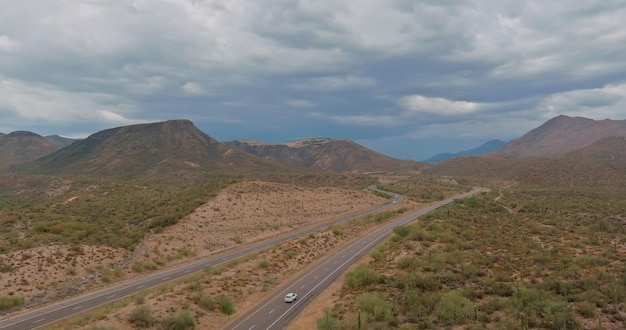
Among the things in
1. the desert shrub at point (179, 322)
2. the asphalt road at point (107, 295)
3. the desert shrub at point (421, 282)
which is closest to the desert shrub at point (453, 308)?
the desert shrub at point (421, 282)

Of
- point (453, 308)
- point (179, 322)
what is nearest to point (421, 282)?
point (453, 308)

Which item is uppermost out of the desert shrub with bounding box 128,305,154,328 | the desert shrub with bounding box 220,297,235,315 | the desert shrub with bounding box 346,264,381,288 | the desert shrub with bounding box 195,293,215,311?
the desert shrub with bounding box 346,264,381,288

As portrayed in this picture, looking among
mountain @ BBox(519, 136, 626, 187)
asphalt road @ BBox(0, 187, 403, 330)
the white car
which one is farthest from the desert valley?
mountain @ BBox(519, 136, 626, 187)

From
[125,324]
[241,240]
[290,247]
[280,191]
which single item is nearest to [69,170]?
[280,191]

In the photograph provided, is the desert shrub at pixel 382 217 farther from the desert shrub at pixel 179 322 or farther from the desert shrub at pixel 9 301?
the desert shrub at pixel 9 301

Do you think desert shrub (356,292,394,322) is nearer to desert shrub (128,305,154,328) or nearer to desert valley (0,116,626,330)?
desert valley (0,116,626,330)

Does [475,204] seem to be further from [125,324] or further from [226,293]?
[125,324]
